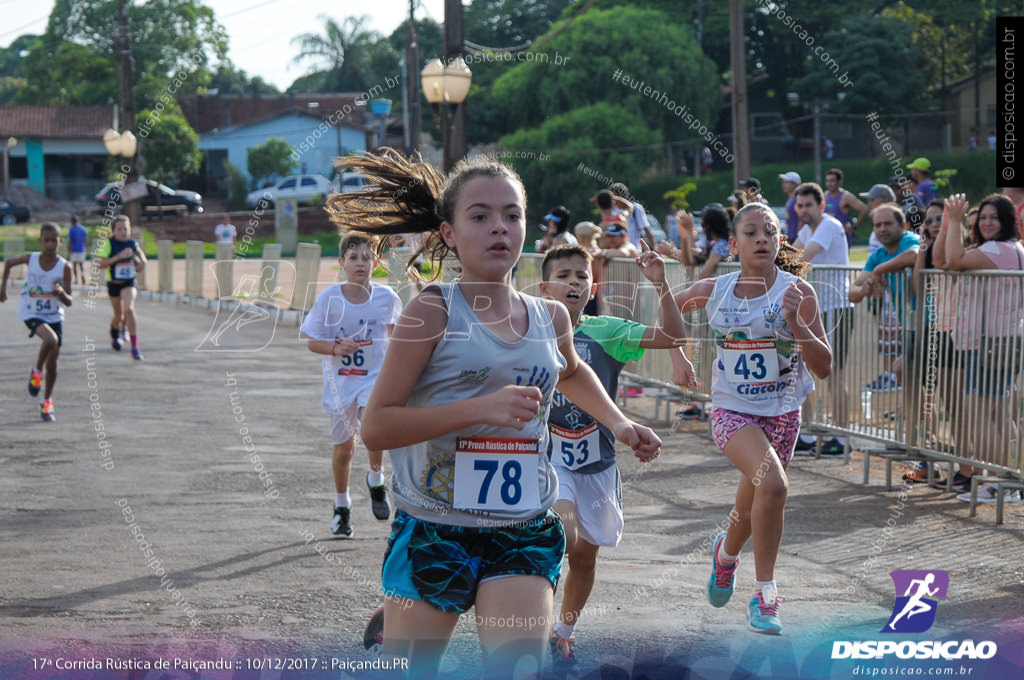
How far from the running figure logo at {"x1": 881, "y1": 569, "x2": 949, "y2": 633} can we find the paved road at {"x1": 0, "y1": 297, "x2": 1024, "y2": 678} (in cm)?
6

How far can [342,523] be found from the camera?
7012 millimetres

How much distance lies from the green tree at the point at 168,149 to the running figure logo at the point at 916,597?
4274 centimetres

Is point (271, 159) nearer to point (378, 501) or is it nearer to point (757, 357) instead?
point (378, 501)

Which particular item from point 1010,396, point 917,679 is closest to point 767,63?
point 1010,396

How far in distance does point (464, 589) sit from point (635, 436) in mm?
662

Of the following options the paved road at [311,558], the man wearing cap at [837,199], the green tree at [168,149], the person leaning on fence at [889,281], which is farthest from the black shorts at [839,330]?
the green tree at [168,149]

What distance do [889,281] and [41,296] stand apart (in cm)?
820

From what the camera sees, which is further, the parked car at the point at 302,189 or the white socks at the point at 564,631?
the parked car at the point at 302,189

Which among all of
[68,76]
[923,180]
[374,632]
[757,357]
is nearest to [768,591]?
[757,357]

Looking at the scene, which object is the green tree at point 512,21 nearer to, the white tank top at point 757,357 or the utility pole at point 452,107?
the utility pole at point 452,107

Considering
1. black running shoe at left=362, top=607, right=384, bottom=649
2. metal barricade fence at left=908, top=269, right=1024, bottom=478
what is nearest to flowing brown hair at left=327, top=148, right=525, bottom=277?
black running shoe at left=362, top=607, right=384, bottom=649

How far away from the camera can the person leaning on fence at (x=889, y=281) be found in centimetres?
855

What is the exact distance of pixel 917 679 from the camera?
463 centimetres

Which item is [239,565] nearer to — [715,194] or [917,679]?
[917,679]
